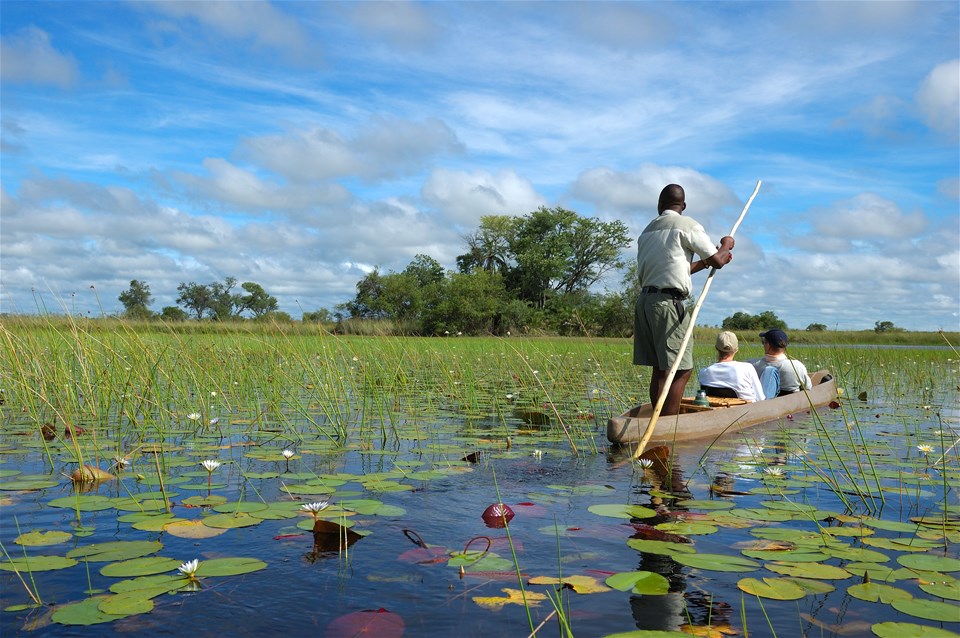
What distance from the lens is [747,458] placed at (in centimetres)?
527

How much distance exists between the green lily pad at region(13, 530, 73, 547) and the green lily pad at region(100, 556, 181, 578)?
17.4 inches

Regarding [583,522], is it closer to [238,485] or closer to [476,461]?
[476,461]

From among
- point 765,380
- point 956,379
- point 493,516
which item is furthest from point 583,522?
point 956,379

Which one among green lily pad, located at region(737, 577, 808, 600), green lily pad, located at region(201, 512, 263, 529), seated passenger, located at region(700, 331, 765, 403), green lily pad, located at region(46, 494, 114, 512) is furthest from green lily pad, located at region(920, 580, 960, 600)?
seated passenger, located at region(700, 331, 765, 403)

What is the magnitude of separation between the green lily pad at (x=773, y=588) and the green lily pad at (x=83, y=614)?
2.08 m

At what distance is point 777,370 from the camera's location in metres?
7.95

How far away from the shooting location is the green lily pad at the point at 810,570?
2521 mm

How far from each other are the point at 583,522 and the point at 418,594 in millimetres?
1172

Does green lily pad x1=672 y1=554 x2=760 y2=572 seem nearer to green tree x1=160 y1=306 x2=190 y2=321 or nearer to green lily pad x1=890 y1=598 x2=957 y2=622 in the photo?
green lily pad x1=890 y1=598 x2=957 y2=622

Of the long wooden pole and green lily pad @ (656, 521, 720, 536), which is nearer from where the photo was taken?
green lily pad @ (656, 521, 720, 536)

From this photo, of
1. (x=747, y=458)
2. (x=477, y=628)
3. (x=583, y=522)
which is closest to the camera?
(x=477, y=628)

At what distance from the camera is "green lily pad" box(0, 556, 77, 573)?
2.40 metres

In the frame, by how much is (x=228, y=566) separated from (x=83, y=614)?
0.48m

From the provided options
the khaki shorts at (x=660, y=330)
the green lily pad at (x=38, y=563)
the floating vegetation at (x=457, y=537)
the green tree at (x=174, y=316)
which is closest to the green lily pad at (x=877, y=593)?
the floating vegetation at (x=457, y=537)
